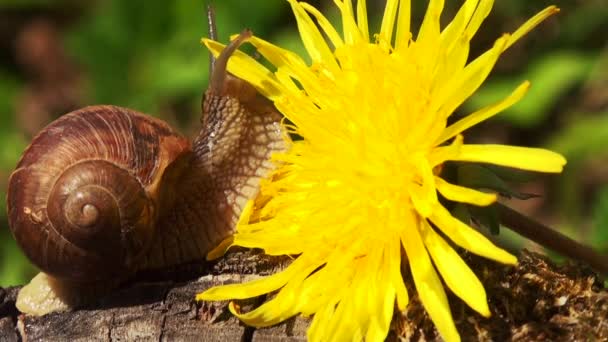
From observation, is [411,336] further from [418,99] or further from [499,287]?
[418,99]

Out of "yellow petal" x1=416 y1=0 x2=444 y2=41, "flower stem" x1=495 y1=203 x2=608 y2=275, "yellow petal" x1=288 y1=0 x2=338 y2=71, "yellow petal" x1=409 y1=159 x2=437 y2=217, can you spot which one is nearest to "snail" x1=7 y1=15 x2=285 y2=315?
"yellow petal" x1=288 y1=0 x2=338 y2=71

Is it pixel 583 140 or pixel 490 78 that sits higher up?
pixel 490 78

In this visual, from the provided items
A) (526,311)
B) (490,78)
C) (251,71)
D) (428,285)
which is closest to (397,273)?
(428,285)

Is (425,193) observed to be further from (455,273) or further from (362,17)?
(362,17)

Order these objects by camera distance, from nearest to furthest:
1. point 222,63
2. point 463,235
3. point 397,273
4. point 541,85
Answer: point 463,235 → point 397,273 → point 222,63 → point 541,85

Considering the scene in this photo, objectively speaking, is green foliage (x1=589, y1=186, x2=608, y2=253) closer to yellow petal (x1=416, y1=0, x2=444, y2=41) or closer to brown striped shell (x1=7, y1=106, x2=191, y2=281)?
yellow petal (x1=416, y1=0, x2=444, y2=41)

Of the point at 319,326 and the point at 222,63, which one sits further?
the point at 222,63

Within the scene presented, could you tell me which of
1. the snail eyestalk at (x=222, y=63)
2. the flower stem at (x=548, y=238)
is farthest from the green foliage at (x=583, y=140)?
the snail eyestalk at (x=222, y=63)
